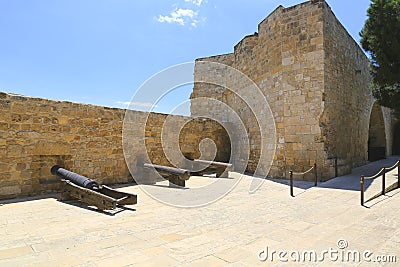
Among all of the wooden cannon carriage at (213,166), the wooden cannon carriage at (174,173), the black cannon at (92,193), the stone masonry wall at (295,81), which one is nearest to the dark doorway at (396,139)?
the stone masonry wall at (295,81)

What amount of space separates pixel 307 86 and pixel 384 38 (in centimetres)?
350

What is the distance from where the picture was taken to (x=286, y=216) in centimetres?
391

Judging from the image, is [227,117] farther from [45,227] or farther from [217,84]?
[45,227]

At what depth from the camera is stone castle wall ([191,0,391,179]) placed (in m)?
7.45

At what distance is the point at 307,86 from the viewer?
7.59 meters

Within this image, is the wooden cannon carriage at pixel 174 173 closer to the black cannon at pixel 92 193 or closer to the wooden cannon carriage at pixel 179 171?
the wooden cannon carriage at pixel 179 171

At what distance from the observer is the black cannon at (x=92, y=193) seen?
4105 millimetres

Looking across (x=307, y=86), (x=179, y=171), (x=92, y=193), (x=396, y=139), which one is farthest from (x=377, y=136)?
(x=92, y=193)

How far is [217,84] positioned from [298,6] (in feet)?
22.1

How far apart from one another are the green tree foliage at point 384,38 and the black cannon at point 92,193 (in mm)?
9275

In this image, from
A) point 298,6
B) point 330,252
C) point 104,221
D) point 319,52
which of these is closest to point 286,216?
point 330,252

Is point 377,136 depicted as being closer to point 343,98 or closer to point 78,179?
point 343,98

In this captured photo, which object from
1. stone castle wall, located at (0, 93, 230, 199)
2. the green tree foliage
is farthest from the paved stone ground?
the green tree foliage

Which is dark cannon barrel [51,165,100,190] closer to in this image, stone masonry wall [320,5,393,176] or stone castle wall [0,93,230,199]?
stone castle wall [0,93,230,199]
